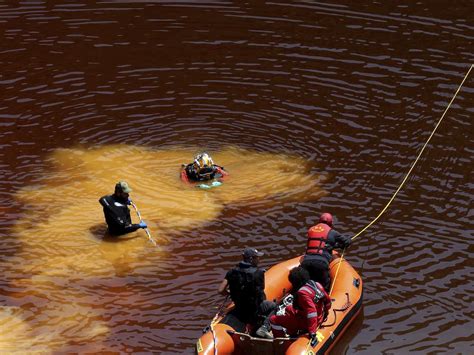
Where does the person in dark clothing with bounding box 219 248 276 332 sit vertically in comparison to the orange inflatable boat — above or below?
above

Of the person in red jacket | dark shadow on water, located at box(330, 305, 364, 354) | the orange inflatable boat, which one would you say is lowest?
dark shadow on water, located at box(330, 305, 364, 354)

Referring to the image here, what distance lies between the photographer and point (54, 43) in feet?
84.8

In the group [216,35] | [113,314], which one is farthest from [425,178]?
[216,35]

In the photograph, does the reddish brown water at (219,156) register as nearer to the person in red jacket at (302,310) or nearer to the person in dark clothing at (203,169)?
the person in dark clothing at (203,169)

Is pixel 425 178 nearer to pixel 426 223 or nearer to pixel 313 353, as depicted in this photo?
pixel 426 223

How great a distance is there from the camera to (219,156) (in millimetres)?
19516

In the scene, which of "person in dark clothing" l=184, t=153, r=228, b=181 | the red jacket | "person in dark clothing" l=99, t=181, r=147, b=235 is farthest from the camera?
"person in dark clothing" l=184, t=153, r=228, b=181

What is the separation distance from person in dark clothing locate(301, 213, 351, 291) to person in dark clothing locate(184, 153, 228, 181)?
4364 millimetres

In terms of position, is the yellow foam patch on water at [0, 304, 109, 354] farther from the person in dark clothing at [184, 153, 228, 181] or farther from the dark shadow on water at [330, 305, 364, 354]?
the person in dark clothing at [184, 153, 228, 181]

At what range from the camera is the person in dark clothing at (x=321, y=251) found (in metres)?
13.8

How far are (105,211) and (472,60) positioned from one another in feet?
40.6

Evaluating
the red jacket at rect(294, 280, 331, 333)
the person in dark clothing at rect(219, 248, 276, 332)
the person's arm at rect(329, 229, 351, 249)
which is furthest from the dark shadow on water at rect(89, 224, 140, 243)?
the red jacket at rect(294, 280, 331, 333)

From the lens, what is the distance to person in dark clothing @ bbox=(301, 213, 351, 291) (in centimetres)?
1377

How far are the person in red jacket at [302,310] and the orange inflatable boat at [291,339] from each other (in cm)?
18
